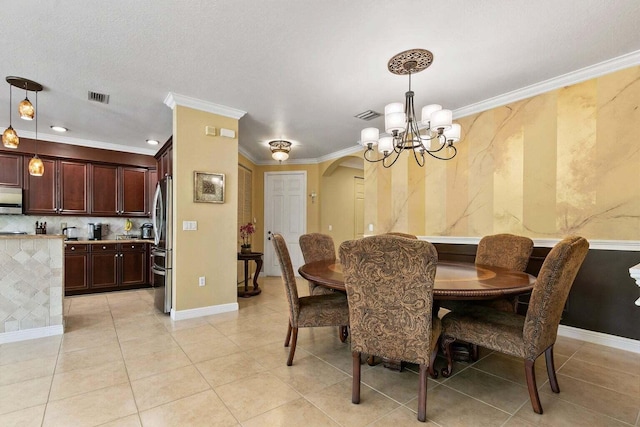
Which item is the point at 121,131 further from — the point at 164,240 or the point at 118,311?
the point at 118,311

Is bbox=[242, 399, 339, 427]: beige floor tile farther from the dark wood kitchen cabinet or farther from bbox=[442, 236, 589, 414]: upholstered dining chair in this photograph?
the dark wood kitchen cabinet

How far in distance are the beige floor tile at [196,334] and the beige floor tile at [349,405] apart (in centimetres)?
142

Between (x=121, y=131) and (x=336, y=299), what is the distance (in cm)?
428

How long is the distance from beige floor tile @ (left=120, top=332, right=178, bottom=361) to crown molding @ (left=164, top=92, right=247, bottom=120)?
8.24ft

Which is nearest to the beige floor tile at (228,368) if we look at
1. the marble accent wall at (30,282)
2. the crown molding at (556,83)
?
the marble accent wall at (30,282)

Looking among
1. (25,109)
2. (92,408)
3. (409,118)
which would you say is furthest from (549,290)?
(25,109)

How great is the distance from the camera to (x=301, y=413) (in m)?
1.74

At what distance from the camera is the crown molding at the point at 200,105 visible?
3.40 m

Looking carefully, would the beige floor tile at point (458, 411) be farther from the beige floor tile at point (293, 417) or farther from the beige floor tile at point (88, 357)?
the beige floor tile at point (88, 357)

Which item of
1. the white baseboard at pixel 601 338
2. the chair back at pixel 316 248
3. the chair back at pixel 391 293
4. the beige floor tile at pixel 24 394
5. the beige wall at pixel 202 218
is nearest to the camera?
the chair back at pixel 391 293

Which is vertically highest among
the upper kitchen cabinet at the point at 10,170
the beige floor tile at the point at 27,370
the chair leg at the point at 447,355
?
the upper kitchen cabinet at the point at 10,170

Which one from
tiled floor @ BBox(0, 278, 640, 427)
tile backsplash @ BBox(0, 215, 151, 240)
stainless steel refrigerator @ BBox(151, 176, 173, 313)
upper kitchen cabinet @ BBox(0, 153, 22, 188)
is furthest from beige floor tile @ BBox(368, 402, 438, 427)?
upper kitchen cabinet @ BBox(0, 153, 22, 188)

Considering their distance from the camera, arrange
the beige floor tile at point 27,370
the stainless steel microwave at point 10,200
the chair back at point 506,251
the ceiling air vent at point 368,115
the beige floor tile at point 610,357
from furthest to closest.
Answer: the stainless steel microwave at point 10,200, the ceiling air vent at point 368,115, the chair back at point 506,251, the beige floor tile at point 610,357, the beige floor tile at point 27,370

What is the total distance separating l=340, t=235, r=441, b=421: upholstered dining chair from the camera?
1.58 m
